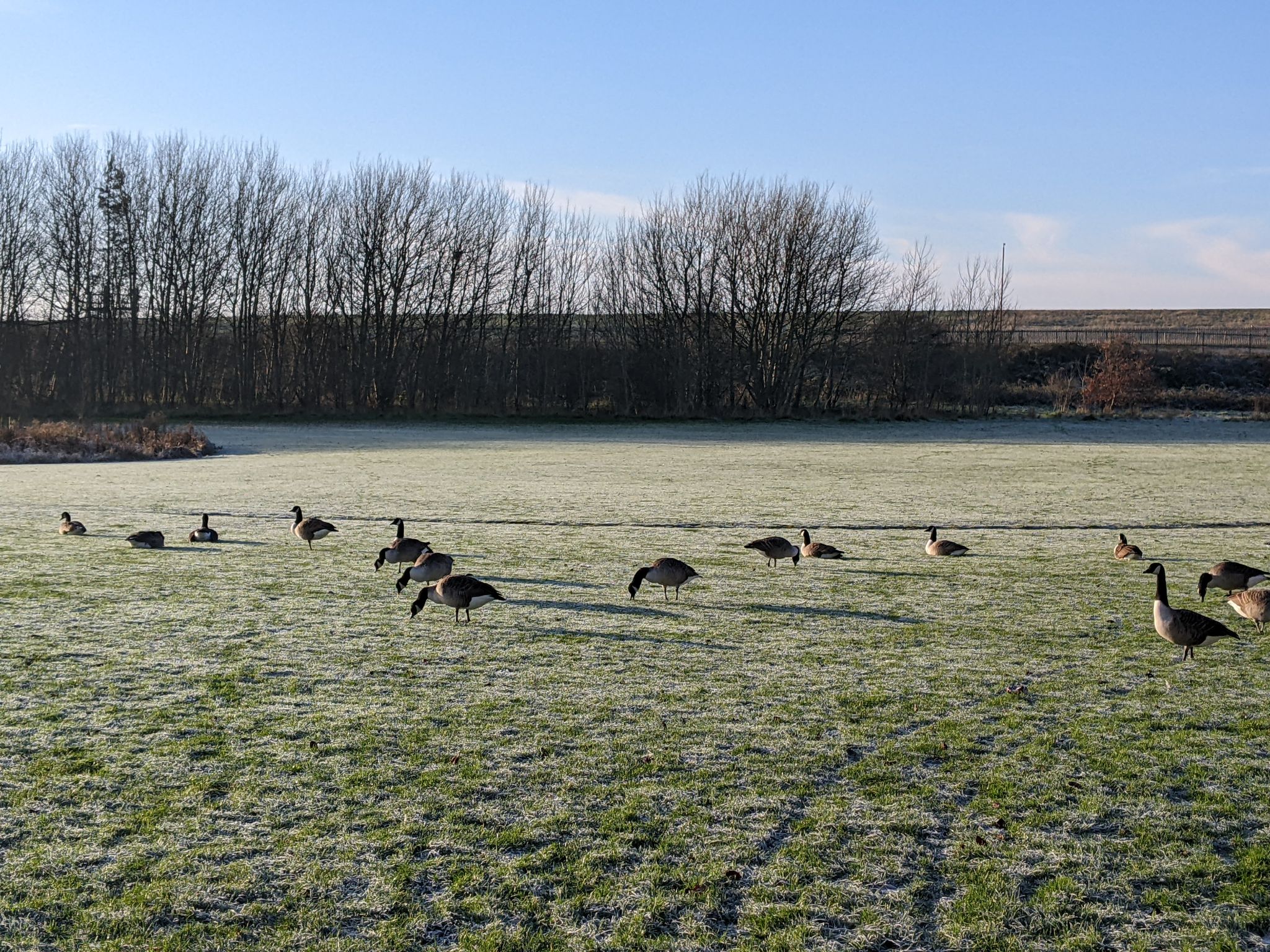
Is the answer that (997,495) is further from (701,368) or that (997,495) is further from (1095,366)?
(1095,366)

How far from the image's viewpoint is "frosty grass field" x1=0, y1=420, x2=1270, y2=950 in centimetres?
470

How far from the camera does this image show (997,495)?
24.1 metres

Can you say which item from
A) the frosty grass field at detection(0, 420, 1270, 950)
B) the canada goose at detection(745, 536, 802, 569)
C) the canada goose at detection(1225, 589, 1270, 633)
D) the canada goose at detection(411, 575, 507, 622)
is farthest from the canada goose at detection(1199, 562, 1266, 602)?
the canada goose at detection(411, 575, 507, 622)

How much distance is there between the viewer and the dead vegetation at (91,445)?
Answer: 37594mm

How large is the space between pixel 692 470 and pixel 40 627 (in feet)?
77.0

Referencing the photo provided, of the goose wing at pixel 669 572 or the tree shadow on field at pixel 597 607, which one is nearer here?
the tree shadow on field at pixel 597 607

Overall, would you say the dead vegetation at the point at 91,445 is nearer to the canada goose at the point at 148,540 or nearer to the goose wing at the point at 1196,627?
the canada goose at the point at 148,540

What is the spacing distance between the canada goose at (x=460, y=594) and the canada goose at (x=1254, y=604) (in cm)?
703

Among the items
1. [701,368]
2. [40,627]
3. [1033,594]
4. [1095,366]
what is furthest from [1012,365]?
Result: [40,627]

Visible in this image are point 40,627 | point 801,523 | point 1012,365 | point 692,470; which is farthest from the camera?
point 1012,365

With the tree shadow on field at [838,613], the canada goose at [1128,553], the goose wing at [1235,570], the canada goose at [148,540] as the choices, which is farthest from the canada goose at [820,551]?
the canada goose at [148,540]

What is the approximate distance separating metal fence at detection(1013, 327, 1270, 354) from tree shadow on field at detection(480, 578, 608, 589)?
95.2 metres

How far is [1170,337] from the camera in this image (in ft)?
372

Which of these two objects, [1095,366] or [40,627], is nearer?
Answer: [40,627]
